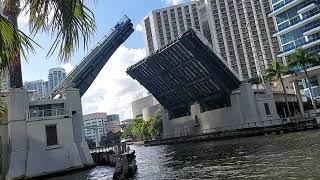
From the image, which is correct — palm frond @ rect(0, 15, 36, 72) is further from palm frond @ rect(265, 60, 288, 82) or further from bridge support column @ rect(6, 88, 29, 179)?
palm frond @ rect(265, 60, 288, 82)

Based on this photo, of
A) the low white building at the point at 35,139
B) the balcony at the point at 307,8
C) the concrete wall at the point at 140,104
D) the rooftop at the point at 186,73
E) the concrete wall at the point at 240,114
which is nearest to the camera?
the low white building at the point at 35,139

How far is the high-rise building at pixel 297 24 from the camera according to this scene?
56.9m

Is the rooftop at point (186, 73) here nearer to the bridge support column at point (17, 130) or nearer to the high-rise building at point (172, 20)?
the bridge support column at point (17, 130)

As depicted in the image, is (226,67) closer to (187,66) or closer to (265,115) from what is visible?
(187,66)

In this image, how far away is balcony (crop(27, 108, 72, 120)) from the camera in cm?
2916

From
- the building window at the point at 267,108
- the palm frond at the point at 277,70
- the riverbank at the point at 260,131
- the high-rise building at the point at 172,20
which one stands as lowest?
the riverbank at the point at 260,131

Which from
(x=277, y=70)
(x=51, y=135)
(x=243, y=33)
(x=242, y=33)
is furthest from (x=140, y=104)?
(x=51, y=135)

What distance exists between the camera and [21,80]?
100ft

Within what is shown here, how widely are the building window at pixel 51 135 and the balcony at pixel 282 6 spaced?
47.1 m

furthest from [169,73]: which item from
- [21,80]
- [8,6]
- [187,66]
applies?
[8,6]

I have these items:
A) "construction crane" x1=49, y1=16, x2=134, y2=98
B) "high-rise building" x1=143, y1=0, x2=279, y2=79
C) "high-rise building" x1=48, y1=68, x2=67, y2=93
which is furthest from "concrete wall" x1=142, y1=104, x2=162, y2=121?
"high-rise building" x1=48, y1=68, x2=67, y2=93

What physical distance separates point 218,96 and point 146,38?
9618 centimetres

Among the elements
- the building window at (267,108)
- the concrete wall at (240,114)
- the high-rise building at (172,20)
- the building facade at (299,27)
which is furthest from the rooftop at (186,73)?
the high-rise building at (172,20)

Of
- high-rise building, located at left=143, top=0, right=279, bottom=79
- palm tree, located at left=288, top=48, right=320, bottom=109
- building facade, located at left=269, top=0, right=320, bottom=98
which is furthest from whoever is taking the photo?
high-rise building, located at left=143, top=0, right=279, bottom=79
